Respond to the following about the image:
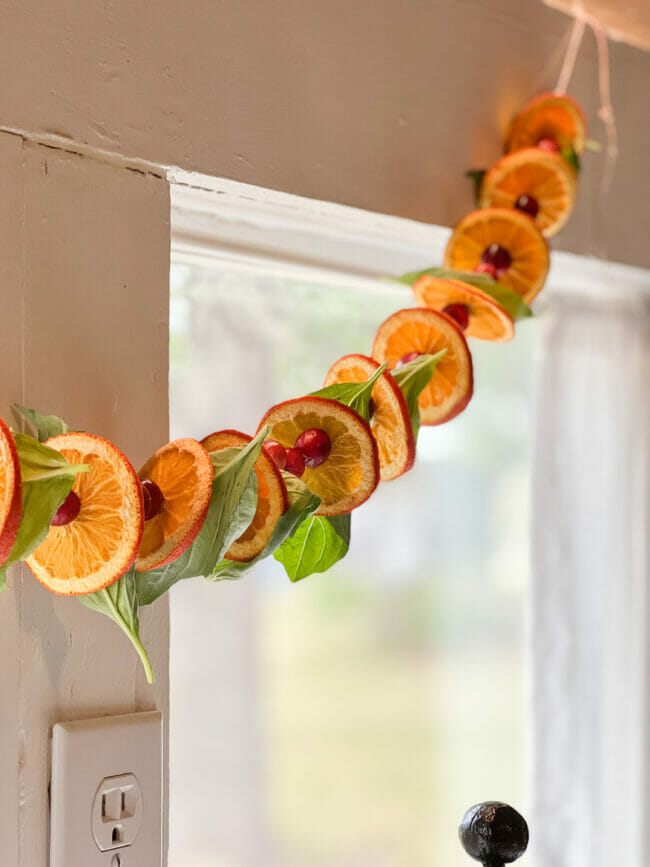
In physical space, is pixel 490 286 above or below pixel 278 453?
above

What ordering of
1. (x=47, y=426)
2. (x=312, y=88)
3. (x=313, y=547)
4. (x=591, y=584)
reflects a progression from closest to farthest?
(x=47, y=426) < (x=313, y=547) < (x=312, y=88) < (x=591, y=584)

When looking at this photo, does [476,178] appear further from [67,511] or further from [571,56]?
[67,511]

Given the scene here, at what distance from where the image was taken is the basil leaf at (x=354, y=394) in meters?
0.70

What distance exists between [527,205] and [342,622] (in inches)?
19.2

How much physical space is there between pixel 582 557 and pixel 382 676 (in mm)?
290

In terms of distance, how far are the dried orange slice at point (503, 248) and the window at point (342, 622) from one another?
52mm

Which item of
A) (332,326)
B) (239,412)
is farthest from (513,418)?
(239,412)

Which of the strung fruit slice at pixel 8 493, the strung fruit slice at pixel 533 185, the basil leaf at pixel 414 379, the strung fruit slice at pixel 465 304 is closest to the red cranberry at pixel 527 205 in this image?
the strung fruit slice at pixel 533 185

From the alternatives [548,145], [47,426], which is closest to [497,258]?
[548,145]

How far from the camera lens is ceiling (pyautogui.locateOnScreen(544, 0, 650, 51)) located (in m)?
1.04

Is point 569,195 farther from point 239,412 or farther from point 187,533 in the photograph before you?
point 187,533

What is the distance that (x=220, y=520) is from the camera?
59cm

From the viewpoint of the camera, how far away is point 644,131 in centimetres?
116

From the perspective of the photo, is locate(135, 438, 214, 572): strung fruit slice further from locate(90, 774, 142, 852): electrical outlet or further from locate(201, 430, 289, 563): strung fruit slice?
locate(90, 774, 142, 852): electrical outlet
